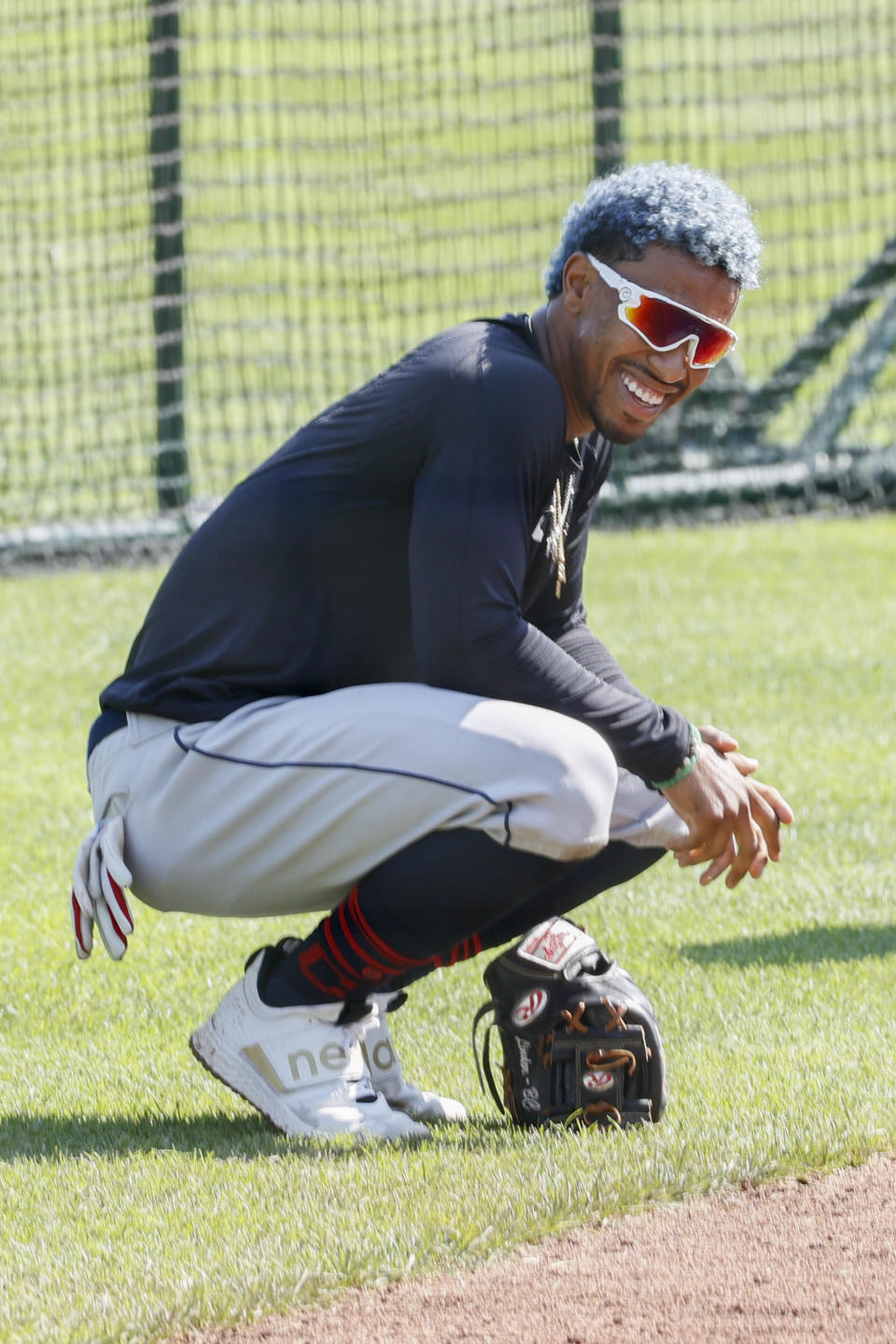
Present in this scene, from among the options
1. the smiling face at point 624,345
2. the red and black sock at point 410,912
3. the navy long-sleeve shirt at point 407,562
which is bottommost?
the red and black sock at point 410,912

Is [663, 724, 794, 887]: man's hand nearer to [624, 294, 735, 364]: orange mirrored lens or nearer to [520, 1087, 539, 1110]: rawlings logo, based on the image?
[520, 1087, 539, 1110]: rawlings logo

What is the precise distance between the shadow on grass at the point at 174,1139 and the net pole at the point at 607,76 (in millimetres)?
7951

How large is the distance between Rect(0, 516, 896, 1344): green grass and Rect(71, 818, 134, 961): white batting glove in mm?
327

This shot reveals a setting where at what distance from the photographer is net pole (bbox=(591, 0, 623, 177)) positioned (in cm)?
1045

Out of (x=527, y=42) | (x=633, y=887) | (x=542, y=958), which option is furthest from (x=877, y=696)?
(x=527, y=42)

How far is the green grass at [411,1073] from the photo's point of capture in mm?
2697

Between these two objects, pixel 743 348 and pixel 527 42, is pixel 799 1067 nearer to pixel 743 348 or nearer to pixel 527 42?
pixel 527 42

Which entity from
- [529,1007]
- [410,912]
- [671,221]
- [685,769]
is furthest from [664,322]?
[529,1007]

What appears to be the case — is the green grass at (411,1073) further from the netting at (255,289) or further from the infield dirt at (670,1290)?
the netting at (255,289)

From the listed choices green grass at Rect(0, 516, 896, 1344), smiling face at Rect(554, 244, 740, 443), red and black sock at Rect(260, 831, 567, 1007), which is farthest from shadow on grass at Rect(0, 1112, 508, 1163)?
smiling face at Rect(554, 244, 740, 443)

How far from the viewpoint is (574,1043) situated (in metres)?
3.26

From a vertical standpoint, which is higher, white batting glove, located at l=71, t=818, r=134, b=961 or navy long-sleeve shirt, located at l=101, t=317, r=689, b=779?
navy long-sleeve shirt, located at l=101, t=317, r=689, b=779

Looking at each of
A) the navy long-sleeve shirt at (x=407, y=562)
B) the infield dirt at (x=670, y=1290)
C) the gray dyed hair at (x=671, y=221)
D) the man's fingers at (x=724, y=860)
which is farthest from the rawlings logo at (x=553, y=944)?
the gray dyed hair at (x=671, y=221)

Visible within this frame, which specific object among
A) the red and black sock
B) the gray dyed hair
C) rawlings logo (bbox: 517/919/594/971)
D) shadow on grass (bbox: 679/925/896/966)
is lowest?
shadow on grass (bbox: 679/925/896/966)
